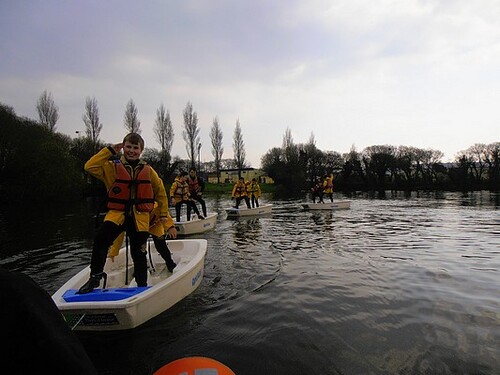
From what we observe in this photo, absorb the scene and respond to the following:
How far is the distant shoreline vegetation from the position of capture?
96.7 ft

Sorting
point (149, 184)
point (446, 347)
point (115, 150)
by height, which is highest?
point (115, 150)

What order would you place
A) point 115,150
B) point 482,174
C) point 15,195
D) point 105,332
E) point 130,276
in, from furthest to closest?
point 482,174, point 15,195, point 130,276, point 115,150, point 105,332

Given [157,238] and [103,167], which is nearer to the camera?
[103,167]

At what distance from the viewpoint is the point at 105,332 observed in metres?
3.56

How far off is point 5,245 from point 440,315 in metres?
10.3

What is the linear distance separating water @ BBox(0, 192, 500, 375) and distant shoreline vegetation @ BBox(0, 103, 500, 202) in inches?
740

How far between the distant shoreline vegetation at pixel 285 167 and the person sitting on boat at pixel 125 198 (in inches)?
796

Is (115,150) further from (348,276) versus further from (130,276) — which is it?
(348,276)

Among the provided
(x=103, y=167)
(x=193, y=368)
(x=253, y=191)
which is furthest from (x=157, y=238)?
(x=253, y=191)

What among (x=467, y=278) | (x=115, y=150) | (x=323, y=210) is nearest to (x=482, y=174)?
(x=323, y=210)

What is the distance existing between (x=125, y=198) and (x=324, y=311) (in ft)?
9.24

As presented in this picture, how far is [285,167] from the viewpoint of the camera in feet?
192

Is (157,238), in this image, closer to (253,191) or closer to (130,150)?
(130,150)

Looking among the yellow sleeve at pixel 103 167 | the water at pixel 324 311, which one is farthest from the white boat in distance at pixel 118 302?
the yellow sleeve at pixel 103 167
